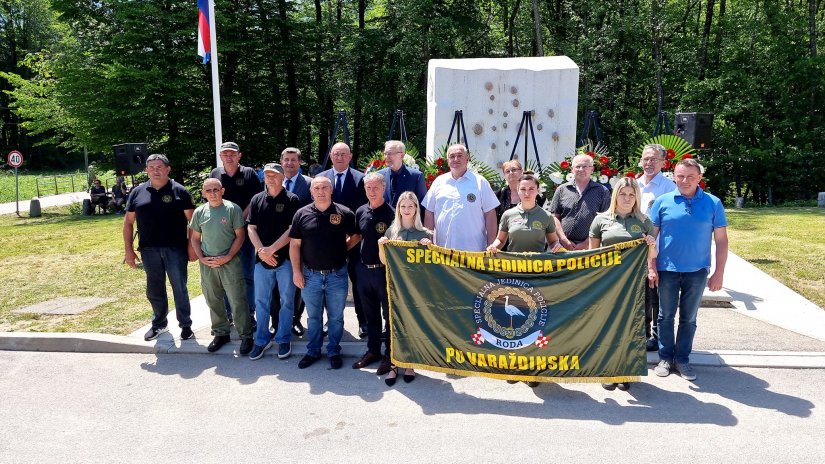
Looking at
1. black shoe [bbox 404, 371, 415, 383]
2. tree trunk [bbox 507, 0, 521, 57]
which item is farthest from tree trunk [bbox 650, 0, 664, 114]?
black shoe [bbox 404, 371, 415, 383]

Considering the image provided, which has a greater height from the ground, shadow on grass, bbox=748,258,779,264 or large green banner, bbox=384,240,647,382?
large green banner, bbox=384,240,647,382

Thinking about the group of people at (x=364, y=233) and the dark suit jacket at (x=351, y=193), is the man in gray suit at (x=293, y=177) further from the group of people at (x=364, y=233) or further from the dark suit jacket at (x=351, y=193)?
the dark suit jacket at (x=351, y=193)

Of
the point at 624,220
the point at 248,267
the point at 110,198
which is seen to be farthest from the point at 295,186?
the point at 110,198

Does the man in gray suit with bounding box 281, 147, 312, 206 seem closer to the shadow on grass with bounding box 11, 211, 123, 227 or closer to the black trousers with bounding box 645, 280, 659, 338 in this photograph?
the black trousers with bounding box 645, 280, 659, 338

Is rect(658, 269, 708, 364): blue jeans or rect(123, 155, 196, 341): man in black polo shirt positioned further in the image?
rect(123, 155, 196, 341): man in black polo shirt

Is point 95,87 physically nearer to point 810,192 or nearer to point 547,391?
point 547,391

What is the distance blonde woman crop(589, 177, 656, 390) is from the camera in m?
4.98

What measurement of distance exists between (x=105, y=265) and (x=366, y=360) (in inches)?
286

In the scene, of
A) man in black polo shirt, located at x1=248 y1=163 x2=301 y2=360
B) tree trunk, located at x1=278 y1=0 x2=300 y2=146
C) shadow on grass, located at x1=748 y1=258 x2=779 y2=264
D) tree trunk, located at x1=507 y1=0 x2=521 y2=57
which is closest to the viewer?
man in black polo shirt, located at x1=248 y1=163 x2=301 y2=360

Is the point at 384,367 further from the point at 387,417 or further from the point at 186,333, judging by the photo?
the point at 186,333

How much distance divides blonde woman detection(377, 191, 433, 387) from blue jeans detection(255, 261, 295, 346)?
1081 millimetres

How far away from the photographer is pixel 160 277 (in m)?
6.38

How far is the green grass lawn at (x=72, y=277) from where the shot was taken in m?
7.12

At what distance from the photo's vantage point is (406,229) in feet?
17.2
